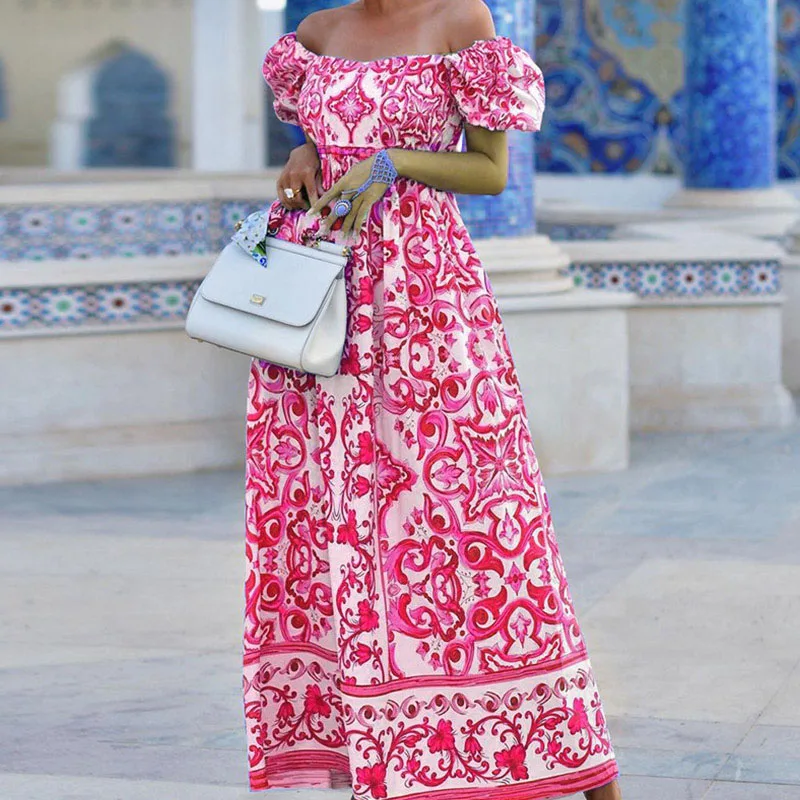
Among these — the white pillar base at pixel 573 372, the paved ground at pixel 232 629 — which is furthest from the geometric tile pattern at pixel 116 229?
the white pillar base at pixel 573 372

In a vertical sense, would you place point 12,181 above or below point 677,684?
above

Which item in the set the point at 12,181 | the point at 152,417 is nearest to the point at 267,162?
the point at 12,181

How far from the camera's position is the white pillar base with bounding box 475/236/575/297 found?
6879mm

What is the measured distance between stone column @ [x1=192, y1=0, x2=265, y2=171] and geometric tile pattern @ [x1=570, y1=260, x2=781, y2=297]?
5.58m

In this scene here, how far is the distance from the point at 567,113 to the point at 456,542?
998 cm

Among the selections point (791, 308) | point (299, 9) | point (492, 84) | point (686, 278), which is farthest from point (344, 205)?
point (791, 308)

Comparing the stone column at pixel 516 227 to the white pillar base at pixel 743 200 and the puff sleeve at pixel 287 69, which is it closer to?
the white pillar base at pixel 743 200

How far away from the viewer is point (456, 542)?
3.20m

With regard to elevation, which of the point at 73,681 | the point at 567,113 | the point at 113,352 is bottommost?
the point at 73,681

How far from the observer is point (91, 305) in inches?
274

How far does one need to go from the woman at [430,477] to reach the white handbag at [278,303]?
3.2 inches

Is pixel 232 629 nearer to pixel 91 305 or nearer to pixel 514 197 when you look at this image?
pixel 91 305

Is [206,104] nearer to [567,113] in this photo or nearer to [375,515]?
[567,113]

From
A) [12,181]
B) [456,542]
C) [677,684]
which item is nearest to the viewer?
[456,542]
